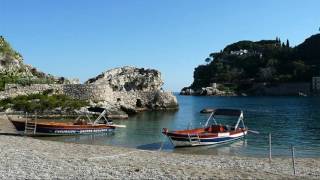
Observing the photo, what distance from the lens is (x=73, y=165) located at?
747 inches

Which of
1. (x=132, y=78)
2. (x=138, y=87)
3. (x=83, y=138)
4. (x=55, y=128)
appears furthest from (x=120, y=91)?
(x=55, y=128)

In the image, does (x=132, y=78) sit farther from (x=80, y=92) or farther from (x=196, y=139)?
(x=196, y=139)

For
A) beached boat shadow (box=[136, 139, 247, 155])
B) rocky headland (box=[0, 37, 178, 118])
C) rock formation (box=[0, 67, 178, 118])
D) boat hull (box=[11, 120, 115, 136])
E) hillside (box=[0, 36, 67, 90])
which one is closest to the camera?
beached boat shadow (box=[136, 139, 247, 155])

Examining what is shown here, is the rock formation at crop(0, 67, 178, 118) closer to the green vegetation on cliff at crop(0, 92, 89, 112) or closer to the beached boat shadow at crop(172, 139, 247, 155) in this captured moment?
the green vegetation on cliff at crop(0, 92, 89, 112)

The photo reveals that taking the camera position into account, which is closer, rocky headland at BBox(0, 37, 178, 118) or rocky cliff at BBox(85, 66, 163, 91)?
rocky headland at BBox(0, 37, 178, 118)

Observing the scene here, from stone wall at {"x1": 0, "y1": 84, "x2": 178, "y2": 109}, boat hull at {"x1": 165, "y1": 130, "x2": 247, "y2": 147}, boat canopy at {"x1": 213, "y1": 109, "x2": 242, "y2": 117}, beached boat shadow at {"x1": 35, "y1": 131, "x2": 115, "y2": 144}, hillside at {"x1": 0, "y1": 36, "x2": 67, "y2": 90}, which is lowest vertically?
beached boat shadow at {"x1": 35, "y1": 131, "x2": 115, "y2": 144}

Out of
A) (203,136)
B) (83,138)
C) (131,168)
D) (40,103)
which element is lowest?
(131,168)

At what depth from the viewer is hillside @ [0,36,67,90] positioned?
64.1 meters

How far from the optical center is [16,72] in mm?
69500

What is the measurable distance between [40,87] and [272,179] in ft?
162

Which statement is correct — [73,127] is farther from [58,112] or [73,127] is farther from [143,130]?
[58,112]

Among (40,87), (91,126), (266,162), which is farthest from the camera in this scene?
(40,87)

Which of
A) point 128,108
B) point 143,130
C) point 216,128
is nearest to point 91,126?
point 143,130

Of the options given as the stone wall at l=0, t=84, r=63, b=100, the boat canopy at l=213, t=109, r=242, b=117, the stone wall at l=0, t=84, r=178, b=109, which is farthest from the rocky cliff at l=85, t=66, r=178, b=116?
the boat canopy at l=213, t=109, r=242, b=117
